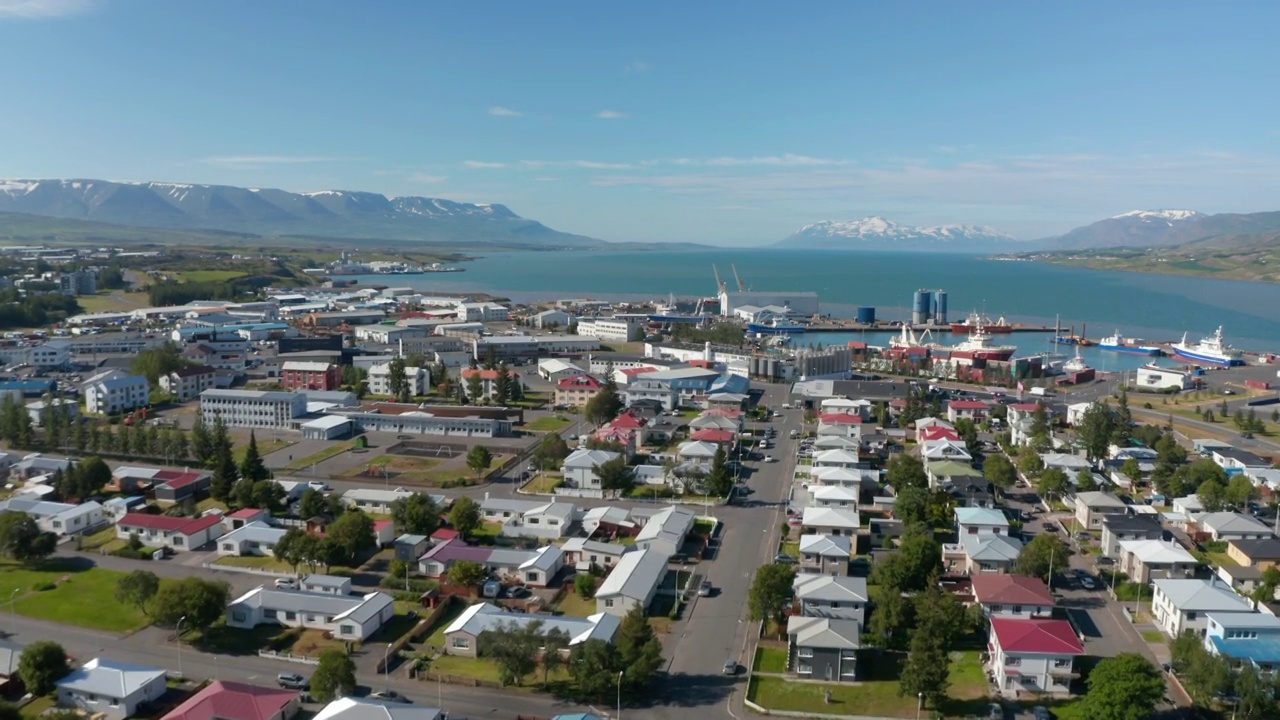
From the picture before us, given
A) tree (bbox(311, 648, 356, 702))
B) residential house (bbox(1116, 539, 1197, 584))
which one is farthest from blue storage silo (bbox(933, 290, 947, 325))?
tree (bbox(311, 648, 356, 702))

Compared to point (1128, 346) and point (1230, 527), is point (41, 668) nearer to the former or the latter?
point (1230, 527)

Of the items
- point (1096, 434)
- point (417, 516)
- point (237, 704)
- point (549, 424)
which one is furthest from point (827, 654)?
point (549, 424)

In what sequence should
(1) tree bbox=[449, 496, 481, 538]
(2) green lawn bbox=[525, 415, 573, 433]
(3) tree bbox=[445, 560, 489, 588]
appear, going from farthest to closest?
(2) green lawn bbox=[525, 415, 573, 433], (1) tree bbox=[449, 496, 481, 538], (3) tree bbox=[445, 560, 489, 588]

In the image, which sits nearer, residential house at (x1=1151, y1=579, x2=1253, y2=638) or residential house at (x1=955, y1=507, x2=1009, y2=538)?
residential house at (x1=1151, y1=579, x2=1253, y2=638)

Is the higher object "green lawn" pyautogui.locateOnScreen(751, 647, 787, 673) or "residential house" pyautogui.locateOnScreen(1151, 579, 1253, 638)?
"residential house" pyautogui.locateOnScreen(1151, 579, 1253, 638)

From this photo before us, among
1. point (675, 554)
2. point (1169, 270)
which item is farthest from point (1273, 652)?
point (1169, 270)

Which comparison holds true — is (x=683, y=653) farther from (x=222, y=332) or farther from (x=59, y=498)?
(x=222, y=332)

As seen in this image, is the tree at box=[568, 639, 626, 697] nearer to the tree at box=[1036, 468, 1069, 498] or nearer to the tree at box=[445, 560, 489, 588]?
the tree at box=[445, 560, 489, 588]
